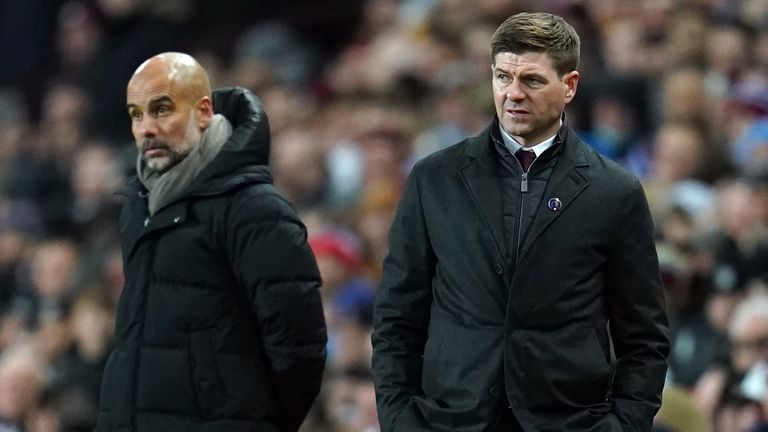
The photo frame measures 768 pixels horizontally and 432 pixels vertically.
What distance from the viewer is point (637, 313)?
162 inches

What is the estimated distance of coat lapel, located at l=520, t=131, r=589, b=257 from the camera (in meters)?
4.07

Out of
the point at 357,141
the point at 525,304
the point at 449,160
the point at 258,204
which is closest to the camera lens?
the point at 525,304

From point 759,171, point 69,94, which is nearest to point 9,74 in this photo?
point 69,94

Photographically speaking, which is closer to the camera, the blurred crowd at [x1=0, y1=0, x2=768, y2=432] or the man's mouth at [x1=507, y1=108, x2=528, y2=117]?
the man's mouth at [x1=507, y1=108, x2=528, y2=117]

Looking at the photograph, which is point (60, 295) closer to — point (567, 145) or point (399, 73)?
point (399, 73)

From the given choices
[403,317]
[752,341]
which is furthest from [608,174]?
[752,341]

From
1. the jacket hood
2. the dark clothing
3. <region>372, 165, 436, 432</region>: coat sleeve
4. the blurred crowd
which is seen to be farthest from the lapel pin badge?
the blurred crowd

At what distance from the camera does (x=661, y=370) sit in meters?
4.12

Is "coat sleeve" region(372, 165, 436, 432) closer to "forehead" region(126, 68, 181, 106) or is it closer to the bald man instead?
the bald man

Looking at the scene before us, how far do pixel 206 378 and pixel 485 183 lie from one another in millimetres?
1030

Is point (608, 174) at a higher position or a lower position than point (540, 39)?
lower

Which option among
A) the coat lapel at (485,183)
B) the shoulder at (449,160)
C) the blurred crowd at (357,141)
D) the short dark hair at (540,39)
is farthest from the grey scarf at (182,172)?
the blurred crowd at (357,141)

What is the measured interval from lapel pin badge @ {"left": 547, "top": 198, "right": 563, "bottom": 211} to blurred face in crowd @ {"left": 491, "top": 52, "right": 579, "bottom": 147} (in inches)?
7.1

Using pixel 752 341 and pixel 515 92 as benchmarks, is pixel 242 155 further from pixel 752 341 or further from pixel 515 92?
pixel 752 341
